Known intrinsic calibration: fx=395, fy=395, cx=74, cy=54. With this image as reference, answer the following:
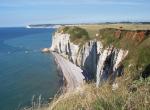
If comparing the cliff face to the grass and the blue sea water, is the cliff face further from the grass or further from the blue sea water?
the grass

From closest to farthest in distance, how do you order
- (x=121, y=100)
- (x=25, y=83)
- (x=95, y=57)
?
(x=121, y=100), (x=95, y=57), (x=25, y=83)

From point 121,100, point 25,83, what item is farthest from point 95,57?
point 121,100

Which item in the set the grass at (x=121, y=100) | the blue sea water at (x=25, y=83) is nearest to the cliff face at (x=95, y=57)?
the blue sea water at (x=25, y=83)

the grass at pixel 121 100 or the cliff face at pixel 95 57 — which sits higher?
the grass at pixel 121 100

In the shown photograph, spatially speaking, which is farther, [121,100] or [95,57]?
[95,57]

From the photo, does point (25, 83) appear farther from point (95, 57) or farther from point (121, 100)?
point (121, 100)

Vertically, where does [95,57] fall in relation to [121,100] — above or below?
below

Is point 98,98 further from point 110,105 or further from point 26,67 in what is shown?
point 26,67

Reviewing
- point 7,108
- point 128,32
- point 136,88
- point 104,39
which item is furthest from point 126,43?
point 136,88

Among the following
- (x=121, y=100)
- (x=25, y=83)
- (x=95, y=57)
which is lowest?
(x=25, y=83)

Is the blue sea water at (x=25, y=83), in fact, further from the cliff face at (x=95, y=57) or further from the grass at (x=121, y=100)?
the grass at (x=121, y=100)
